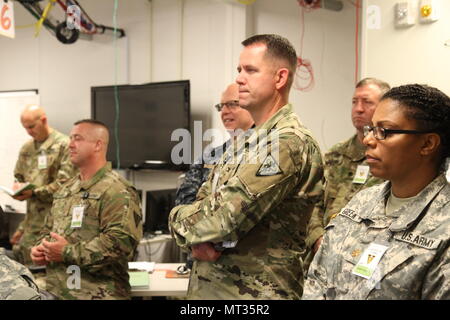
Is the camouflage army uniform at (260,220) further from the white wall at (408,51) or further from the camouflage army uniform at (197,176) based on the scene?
the white wall at (408,51)

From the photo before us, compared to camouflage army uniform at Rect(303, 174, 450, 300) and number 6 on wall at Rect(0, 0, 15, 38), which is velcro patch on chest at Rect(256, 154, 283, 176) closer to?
camouflage army uniform at Rect(303, 174, 450, 300)

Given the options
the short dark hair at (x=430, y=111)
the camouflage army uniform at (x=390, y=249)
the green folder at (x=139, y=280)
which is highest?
the short dark hair at (x=430, y=111)

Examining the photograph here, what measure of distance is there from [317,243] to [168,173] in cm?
263

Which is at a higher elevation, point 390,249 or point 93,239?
A: point 390,249

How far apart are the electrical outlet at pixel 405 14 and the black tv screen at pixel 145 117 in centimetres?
207

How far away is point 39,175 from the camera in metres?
4.62

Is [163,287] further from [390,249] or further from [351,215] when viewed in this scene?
[390,249]

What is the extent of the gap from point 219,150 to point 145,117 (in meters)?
2.23

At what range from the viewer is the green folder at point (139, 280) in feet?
9.03

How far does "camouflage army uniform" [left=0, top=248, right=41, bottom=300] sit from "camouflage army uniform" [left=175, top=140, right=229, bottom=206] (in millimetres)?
1097

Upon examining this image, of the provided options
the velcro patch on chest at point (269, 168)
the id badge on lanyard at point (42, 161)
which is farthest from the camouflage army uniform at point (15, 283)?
the id badge on lanyard at point (42, 161)

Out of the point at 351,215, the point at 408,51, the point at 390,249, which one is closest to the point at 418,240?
the point at 390,249

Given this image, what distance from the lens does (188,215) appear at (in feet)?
5.58

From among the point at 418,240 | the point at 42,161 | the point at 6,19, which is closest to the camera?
the point at 418,240
